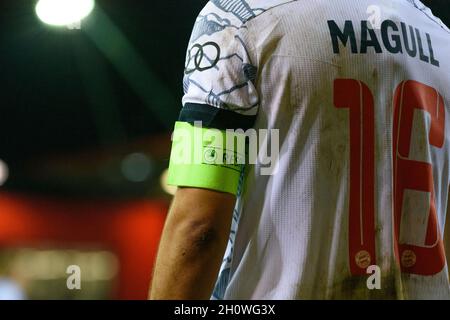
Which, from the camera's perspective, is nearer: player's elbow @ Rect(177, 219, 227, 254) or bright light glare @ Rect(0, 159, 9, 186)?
player's elbow @ Rect(177, 219, 227, 254)

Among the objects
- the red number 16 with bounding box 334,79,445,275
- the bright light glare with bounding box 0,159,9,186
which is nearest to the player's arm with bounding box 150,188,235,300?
the red number 16 with bounding box 334,79,445,275

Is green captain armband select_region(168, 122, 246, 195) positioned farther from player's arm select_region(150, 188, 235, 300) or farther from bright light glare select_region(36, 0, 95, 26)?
bright light glare select_region(36, 0, 95, 26)

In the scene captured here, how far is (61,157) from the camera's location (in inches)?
475

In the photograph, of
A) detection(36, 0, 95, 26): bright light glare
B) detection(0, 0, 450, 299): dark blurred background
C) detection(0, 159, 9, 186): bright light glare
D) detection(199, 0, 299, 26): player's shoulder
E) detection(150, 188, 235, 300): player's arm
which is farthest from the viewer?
detection(0, 159, 9, 186): bright light glare

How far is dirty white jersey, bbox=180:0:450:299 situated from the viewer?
4.42ft

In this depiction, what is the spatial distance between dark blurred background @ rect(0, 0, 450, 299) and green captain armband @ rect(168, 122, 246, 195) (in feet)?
17.4

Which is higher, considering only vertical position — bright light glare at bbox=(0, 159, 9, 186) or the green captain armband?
the green captain armband

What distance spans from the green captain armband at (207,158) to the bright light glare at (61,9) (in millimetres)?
4250

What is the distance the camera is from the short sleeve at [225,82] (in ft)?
4.33

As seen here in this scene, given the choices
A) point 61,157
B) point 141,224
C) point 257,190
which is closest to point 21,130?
point 61,157

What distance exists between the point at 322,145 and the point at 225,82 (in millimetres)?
227

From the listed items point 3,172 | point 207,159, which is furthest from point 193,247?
point 3,172

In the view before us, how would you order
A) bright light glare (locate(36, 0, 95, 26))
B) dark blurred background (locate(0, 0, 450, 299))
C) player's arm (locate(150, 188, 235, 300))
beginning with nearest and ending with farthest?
1. player's arm (locate(150, 188, 235, 300))
2. bright light glare (locate(36, 0, 95, 26))
3. dark blurred background (locate(0, 0, 450, 299))

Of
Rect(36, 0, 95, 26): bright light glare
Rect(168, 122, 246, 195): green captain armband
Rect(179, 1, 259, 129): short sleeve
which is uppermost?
Rect(36, 0, 95, 26): bright light glare
